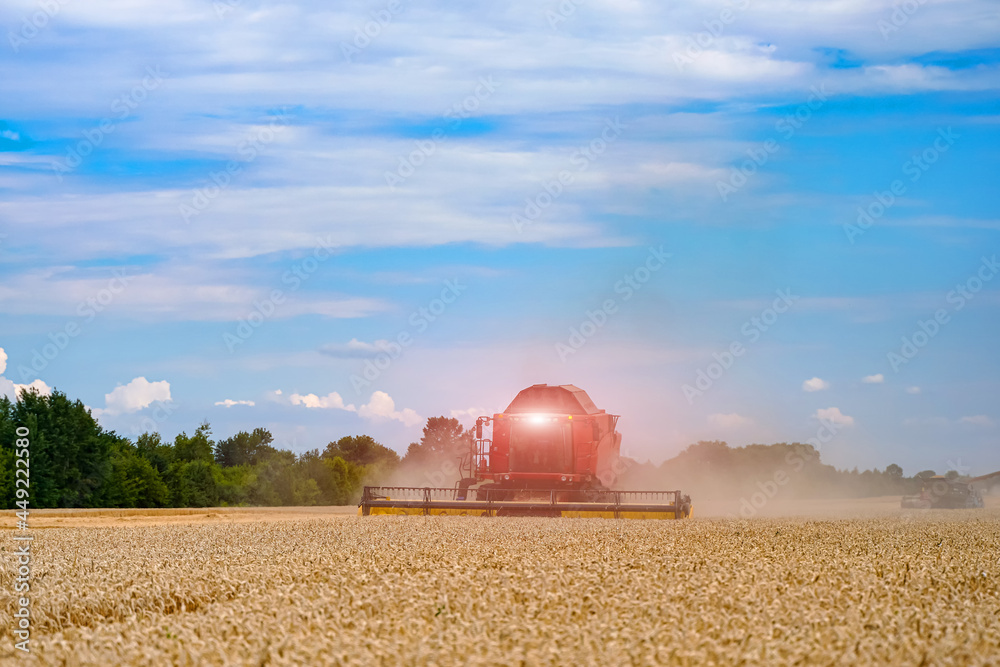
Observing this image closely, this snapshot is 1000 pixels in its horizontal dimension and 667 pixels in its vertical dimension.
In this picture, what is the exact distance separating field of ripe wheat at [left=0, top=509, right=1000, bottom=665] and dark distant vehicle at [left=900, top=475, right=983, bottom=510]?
24.0 meters

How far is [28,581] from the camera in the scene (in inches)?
318

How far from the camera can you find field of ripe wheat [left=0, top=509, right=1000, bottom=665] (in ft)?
15.2

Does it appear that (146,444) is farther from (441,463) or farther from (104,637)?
(104,637)

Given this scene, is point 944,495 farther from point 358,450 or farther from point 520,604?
point 358,450

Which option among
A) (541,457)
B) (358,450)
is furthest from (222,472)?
(541,457)

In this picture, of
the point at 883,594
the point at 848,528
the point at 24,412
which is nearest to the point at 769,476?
the point at 848,528

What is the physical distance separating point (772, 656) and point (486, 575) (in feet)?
9.01

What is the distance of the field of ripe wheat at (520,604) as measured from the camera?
4637mm

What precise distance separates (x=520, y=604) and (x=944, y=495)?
30.7 meters

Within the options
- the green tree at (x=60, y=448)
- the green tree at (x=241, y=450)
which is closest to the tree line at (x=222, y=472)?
the green tree at (x=60, y=448)

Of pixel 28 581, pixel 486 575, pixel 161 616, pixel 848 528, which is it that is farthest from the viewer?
pixel 848 528

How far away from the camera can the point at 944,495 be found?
32.0 metres

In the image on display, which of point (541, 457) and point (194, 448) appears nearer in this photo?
point (541, 457)

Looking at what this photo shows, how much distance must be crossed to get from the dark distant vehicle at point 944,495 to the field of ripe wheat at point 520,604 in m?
24.0
